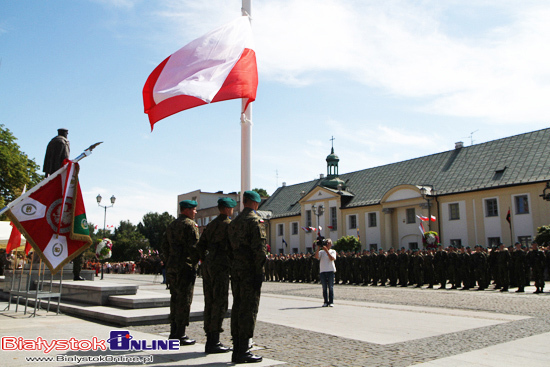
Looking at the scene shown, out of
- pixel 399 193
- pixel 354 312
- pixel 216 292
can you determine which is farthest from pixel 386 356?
pixel 399 193

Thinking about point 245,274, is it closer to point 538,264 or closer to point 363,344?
point 363,344

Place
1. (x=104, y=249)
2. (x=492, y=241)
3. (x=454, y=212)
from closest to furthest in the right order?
(x=104, y=249), (x=492, y=241), (x=454, y=212)

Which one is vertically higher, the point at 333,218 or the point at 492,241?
the point at 333,218

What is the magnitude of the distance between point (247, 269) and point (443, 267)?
54.2 feet

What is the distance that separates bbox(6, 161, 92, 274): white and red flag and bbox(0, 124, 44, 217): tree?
98.4 feet

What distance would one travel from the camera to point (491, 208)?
1308 inches

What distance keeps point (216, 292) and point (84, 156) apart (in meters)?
3.68

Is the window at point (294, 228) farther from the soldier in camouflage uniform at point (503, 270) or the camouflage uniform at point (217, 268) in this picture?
the camouflage uniform at point (217, 268)

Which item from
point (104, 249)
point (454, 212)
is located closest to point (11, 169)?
point (104, 249)

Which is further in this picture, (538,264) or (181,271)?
(538,264)

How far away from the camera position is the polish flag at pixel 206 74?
7379 mm

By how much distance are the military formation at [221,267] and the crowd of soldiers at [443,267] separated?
14711mm

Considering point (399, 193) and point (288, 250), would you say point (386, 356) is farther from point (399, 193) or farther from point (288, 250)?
point (288, 250)

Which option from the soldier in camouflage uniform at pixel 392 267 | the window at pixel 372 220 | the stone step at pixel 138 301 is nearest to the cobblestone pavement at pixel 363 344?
the stone step at pixel 138 301
